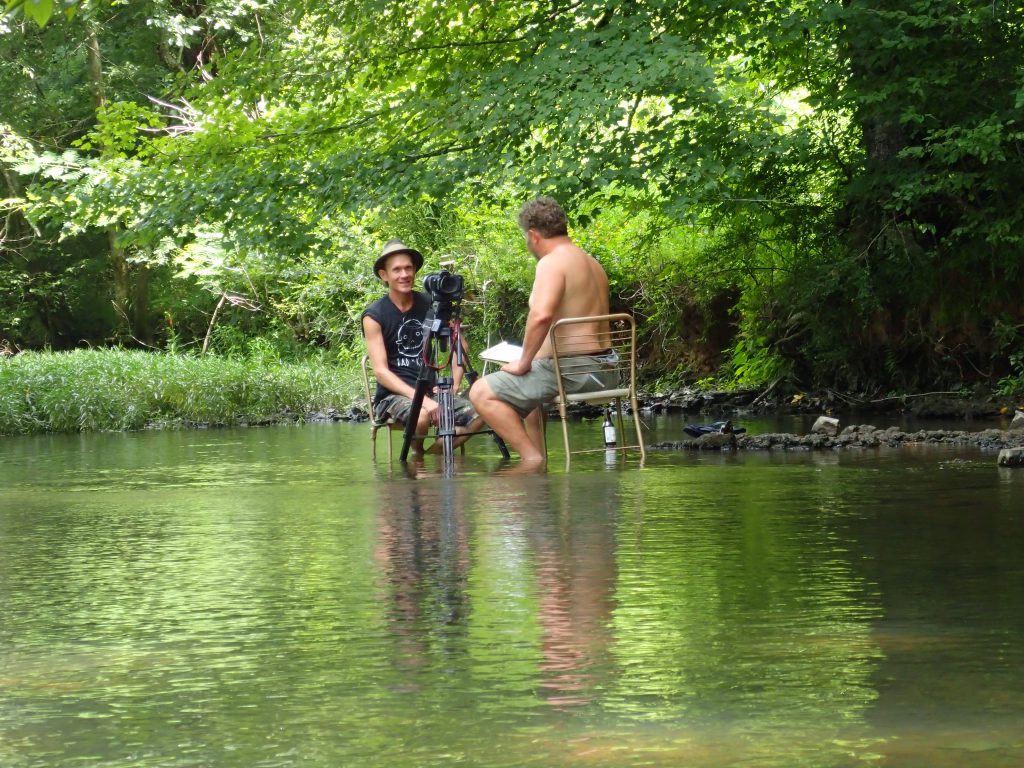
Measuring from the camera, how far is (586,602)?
4.52 meters

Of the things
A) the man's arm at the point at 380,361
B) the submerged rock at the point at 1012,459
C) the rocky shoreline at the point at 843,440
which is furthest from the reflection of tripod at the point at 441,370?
the submerged rock at the point at 1012,459

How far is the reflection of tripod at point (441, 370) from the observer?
1012 cm

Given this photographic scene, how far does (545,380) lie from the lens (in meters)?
10.1

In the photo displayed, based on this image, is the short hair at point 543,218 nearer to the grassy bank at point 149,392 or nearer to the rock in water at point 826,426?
the rock in water at point 826,426

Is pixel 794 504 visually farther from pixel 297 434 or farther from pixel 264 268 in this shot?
pixel 264 268

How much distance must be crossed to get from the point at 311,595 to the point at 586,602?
883 millimetres

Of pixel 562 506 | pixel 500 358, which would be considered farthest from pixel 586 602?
pixel 500 358

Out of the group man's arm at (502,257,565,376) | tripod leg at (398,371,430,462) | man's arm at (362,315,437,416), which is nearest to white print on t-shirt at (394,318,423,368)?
man's arm at (362,315,437,416)

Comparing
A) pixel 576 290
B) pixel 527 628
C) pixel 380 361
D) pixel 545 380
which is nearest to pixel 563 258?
pixel 576 290

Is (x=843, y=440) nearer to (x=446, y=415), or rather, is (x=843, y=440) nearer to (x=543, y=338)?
(x=543, y=338)

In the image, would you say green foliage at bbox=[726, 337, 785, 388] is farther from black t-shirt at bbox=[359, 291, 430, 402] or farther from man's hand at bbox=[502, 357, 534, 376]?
man's hand at bbox=[502, 357, 534, 376]

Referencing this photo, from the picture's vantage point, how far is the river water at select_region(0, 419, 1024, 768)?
9.54ft

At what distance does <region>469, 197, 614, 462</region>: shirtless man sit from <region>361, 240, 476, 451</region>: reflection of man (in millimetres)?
1406

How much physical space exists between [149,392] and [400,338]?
11.4 m
